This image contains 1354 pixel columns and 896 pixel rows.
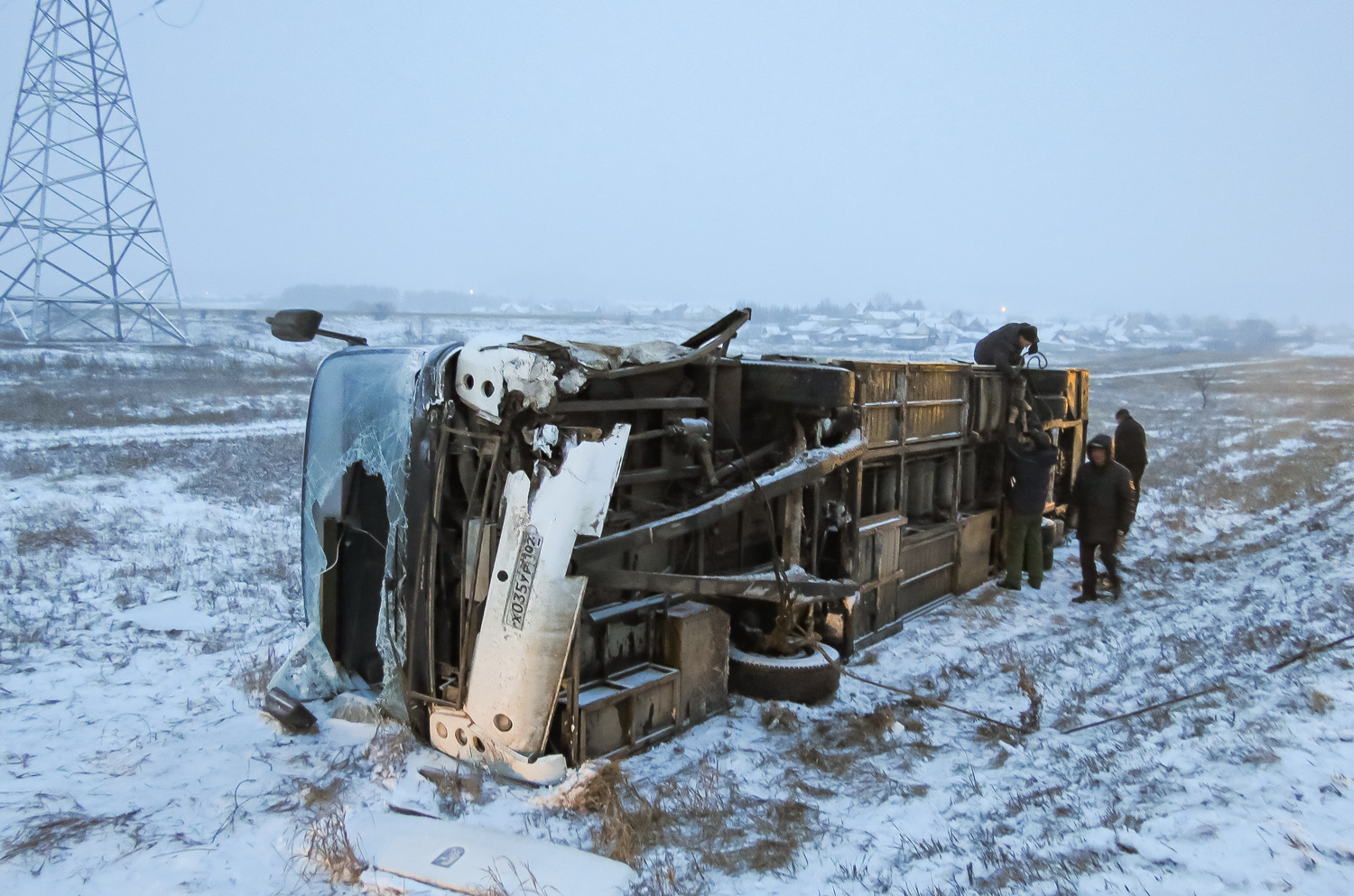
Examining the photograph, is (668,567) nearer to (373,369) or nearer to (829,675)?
(829,675)

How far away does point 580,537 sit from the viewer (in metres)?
5.35

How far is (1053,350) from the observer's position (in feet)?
207

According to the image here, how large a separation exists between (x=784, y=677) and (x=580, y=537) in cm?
223

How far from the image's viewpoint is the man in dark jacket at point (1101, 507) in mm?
9562

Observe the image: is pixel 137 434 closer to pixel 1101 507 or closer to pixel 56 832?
pixel 56 832

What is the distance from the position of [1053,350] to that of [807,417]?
61749mm

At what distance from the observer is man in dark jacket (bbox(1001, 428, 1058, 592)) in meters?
10.2

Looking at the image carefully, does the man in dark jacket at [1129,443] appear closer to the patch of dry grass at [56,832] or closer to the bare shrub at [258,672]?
the bare shrub at [258,672]

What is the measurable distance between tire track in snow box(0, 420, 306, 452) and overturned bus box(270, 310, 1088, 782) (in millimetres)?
13081

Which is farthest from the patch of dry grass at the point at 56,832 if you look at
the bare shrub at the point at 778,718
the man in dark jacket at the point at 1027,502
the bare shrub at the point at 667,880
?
the man in dark jacket at the point at 1027,502

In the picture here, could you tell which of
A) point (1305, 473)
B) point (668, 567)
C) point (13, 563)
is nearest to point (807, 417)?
point (668, 567)

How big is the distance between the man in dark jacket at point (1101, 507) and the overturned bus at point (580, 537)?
2.50m

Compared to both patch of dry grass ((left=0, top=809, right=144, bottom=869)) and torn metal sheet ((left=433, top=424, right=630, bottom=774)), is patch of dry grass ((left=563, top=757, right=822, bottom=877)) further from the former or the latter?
patch of dry grass ((left=0, top=809, right=144, bottom=869))

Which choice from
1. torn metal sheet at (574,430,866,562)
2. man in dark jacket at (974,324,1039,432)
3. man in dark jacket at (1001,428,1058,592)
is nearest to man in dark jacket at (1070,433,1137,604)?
man in dark jacket at (1001,428,1058,592)
